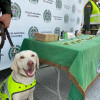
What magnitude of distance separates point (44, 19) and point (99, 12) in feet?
5.01

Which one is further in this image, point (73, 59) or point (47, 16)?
point (47, 16)

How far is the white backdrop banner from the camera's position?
5.77 feet

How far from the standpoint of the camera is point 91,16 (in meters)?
2.86

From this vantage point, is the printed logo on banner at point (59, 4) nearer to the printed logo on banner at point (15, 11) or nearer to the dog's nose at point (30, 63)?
the printed logo on banner at point (15, 11)

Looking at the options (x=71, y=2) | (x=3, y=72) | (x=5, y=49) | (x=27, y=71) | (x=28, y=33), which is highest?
(x=71, y=2)

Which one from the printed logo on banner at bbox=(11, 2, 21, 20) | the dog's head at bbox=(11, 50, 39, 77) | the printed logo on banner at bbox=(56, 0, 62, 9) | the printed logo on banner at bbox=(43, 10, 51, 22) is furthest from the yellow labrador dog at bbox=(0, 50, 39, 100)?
the printed logo on banner at bbox=(56, 0, 62, 9)

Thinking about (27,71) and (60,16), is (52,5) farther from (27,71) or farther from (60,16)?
(27,71)

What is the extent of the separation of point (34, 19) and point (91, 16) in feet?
5.18

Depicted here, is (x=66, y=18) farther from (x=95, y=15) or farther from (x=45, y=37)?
(x=45, y=37)

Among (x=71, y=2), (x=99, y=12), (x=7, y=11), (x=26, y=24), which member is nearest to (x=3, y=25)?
(x=7, y=11)

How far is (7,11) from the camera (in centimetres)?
117

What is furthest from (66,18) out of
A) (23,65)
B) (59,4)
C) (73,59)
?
(23,65)

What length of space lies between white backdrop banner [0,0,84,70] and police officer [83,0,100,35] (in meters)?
0.42

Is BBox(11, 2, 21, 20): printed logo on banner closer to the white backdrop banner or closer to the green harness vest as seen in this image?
the white backdrop banner
